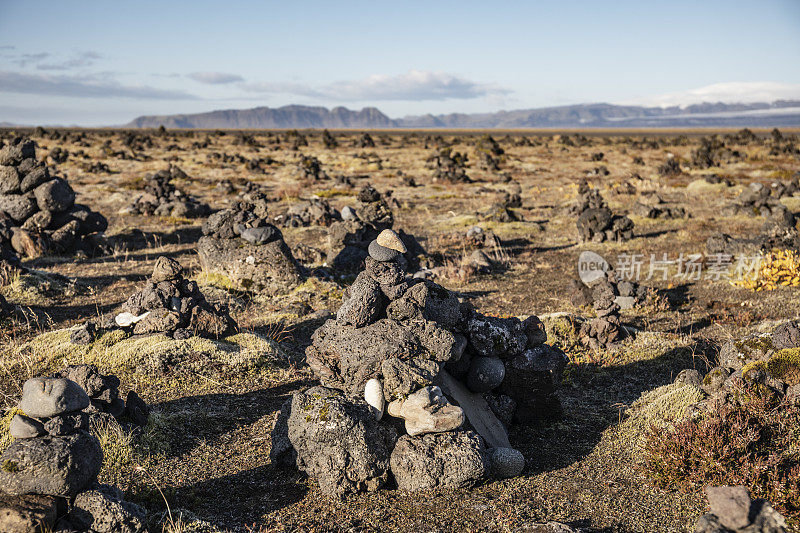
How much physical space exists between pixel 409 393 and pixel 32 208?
19023mm

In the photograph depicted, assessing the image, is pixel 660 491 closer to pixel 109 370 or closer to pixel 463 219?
pixel 109 370

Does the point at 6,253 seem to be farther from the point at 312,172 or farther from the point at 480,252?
the point at 312,172

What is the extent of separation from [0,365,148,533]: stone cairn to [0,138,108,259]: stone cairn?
54.5 feet

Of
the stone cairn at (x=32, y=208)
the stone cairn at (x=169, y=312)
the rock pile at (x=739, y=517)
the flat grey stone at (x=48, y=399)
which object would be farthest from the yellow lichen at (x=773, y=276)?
the stone cairn at (x=32, y=208)

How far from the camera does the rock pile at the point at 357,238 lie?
1886cm

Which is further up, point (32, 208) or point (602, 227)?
point (32, 208)

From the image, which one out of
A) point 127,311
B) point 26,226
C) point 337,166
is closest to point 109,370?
point 127,311

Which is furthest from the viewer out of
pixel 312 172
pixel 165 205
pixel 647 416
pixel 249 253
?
pixel 312 172

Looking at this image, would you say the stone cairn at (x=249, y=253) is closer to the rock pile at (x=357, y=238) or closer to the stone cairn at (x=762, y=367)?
the rock pile at (x=357, y=238)

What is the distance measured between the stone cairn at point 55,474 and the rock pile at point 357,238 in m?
12.8

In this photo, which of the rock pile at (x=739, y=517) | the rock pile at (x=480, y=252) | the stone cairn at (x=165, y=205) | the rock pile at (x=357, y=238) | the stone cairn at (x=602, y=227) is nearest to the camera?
the rock pile at (x=739, y=517)

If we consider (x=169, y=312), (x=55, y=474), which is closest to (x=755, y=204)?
(x=169, y=312)

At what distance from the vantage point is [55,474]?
5.41m

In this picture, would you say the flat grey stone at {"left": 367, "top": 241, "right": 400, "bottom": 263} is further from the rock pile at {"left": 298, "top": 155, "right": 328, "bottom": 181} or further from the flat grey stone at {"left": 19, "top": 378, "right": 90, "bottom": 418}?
the rock pile at {"left": 298, "top": 155, "right": 328, "bottom": 181}
